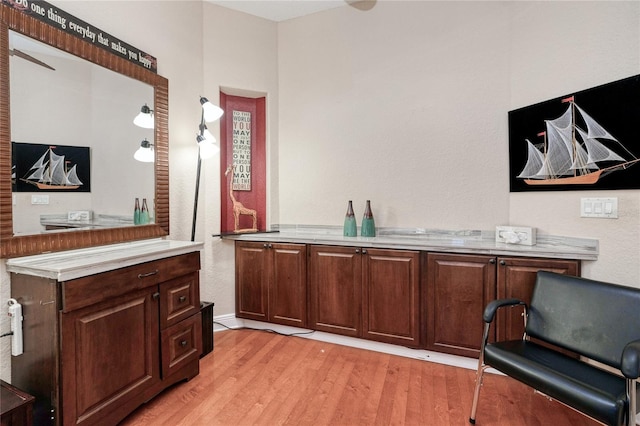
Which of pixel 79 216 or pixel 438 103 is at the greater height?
pixel 438 103

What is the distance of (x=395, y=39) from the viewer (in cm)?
285

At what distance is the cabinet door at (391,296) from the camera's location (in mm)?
2414

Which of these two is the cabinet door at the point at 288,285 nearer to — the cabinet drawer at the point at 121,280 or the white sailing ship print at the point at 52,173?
the cabinet drawer at the point at 121,280

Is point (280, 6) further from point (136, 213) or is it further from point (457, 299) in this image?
point (457, 299)

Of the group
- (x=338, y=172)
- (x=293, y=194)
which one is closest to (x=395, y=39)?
(x=338, y=172)

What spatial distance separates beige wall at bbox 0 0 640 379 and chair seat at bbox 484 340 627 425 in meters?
0.66

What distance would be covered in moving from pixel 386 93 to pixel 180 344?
2.61 meters

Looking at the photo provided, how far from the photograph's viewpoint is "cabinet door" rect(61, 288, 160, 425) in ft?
4.71

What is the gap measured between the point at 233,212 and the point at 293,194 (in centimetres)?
63

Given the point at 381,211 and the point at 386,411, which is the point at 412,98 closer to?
the point at 381,211

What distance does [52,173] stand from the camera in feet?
5.86

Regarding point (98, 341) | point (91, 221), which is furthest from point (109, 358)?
point (91, 221)

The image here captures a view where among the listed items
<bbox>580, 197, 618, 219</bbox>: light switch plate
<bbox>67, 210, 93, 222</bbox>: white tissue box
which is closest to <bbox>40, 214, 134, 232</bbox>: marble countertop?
<bbox>67, 210, 93, 222</bbox>: white tissue box

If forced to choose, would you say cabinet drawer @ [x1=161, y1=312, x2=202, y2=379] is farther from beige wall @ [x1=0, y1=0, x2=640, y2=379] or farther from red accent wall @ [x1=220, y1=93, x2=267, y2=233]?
red accent wall @ [x1=220, y1=93, x2=267, y2=233]
